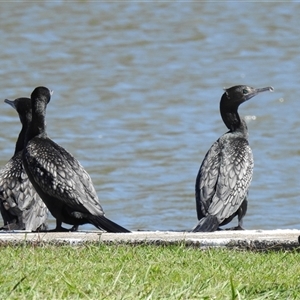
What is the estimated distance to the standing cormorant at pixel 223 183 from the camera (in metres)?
9.37

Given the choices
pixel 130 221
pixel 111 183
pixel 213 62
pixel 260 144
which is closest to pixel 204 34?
pixel 213 62

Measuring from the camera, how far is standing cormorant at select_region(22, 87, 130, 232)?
8.94 m


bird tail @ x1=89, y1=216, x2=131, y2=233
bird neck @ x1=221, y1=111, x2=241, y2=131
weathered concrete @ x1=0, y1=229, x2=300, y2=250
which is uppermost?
bird neck @ x1=221, y1=111, x2=241, y2=131

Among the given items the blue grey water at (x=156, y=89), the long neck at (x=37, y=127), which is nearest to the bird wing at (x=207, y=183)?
the long neck at (x=37, y=127)

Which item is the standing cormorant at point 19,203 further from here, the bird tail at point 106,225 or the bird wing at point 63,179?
Answer: the bird tail at point 106,225

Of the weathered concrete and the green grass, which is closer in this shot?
the green grass

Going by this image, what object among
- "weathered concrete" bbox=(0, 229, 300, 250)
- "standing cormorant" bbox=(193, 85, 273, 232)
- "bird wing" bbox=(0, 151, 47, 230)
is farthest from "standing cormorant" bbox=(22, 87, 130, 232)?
"bird wing" bbox=(0, 151, 47, 230)

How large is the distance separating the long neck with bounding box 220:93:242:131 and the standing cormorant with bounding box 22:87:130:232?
6.62ft

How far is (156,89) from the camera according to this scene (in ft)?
71.5

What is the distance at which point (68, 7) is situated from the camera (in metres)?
27.8

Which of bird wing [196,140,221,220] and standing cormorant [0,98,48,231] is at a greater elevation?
bird wing [196,140,221,220]

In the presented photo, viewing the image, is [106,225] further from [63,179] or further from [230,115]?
[230,115]

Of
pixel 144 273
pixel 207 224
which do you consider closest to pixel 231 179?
pixel 207 224

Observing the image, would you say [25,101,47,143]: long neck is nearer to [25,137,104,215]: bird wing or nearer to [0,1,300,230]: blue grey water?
[25,137,104,215]: bird wing
